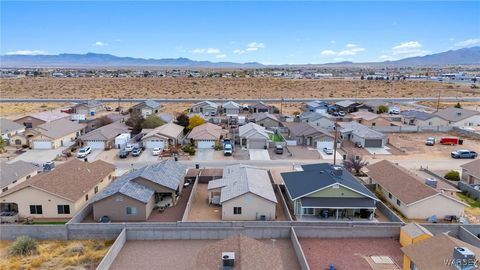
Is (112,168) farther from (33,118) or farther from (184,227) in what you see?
(33,118)

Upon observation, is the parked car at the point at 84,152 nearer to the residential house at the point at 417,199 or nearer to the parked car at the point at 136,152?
the parked car at the point at 136,152

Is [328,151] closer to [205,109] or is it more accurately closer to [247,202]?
[247,202]

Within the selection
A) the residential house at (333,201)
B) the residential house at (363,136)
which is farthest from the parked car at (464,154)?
the residential house at (333,201)

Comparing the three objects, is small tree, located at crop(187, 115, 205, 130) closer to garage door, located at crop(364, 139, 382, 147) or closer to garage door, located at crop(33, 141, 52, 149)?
garage door, located at crop(33, 141, 52, 149)

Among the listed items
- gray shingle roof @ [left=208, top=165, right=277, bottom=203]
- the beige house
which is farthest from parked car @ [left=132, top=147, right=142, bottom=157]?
gray shingle roof @ [left=208, top=165, right=277, bottom=203]

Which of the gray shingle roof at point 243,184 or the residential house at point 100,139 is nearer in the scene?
the gray shingle roof at point 243,184

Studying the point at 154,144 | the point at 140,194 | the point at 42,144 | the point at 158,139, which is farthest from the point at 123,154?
the point at 140,194

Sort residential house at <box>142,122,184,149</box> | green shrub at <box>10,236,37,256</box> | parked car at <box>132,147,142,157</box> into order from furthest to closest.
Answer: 1. residential house at <box>142,122,184,149</box>
2. parked car at <box>132,147,142,157</box>
3. green shrub at <box>10,236,37,256</box>
